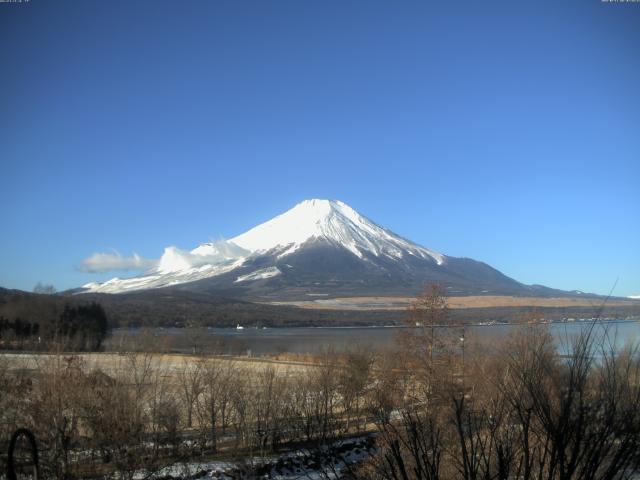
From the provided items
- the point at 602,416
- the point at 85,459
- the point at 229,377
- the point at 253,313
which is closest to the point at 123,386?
the point at 85,459

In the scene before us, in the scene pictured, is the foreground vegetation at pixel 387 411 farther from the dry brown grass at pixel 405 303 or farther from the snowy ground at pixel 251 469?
the dry brown grass at pixel 405 303

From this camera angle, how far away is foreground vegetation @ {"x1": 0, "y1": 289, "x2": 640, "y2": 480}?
4.43 meters

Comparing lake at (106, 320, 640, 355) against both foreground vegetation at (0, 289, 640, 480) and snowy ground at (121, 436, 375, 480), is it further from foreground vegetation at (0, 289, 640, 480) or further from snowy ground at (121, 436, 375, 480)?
snowy ground at (121, 436, 375, 480)

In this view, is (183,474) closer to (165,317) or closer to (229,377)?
(229,377)

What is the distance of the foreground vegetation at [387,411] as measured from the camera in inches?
174

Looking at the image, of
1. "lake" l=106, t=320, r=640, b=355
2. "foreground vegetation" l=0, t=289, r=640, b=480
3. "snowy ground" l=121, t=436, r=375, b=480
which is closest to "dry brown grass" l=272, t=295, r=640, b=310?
"lake" l=106, t=320, r=640, b=355

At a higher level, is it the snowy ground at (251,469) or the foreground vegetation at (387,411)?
the foreground vegetation at (387,411)

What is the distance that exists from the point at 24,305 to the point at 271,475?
201ft

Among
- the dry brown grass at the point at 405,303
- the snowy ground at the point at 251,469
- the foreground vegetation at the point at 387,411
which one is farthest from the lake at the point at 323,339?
the dry brown grass at the point at 405,303

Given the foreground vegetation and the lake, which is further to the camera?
the lake

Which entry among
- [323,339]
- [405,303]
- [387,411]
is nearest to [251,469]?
[387,411]

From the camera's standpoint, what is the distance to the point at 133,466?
11.9 meters

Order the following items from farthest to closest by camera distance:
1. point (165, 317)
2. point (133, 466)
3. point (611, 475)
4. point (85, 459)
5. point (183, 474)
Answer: point (165, 317)
point (183, 474)
point (85, 459)
point (133, 466)
point (611, 475)

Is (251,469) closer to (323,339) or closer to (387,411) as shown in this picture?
(387,411)
